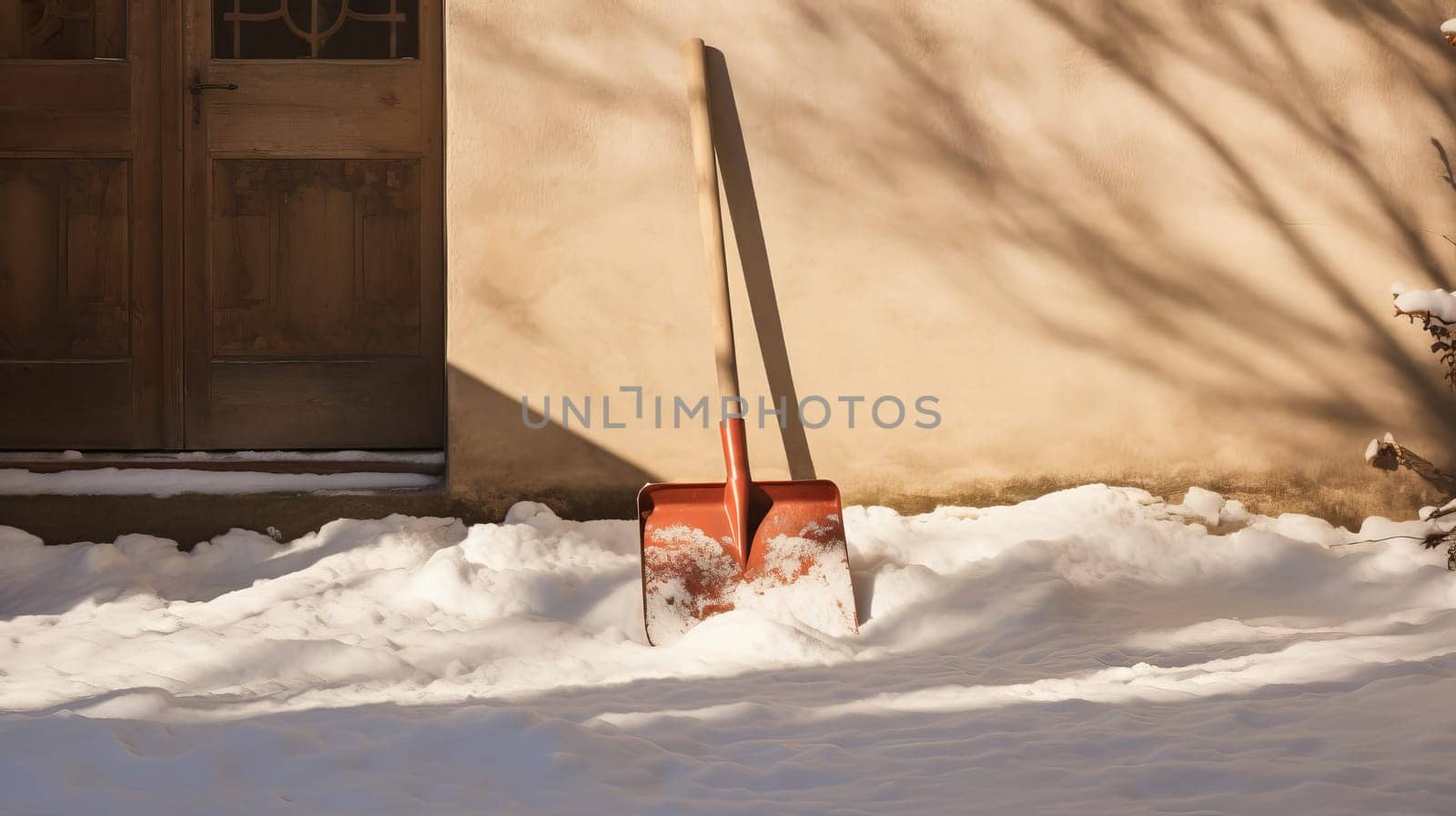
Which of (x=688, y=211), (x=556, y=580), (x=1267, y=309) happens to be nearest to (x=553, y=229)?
(x=688, y=211)

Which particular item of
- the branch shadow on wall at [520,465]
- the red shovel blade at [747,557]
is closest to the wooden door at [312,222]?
the branch shadow on wall at [520,465]

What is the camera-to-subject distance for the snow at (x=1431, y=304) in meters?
2.96

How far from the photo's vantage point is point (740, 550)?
2957 millimetres

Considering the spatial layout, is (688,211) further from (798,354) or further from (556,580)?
(556,580)

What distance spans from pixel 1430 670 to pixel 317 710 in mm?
2151

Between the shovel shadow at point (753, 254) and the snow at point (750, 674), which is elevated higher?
the shovel shadow at point (753, 254)

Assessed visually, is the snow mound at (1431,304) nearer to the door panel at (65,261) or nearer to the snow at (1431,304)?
the snow at (1431,304)

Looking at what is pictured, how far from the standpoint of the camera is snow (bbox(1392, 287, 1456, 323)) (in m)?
2.96

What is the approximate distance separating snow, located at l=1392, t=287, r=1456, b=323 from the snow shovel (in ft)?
5.20

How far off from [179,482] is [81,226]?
3.39 ft

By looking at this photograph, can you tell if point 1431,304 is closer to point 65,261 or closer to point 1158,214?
point 1158,214

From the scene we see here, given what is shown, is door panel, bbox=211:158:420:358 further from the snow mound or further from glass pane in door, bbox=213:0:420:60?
the snow mound

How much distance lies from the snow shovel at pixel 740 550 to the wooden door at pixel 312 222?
121cm

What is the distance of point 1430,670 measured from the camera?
223 centimetres
